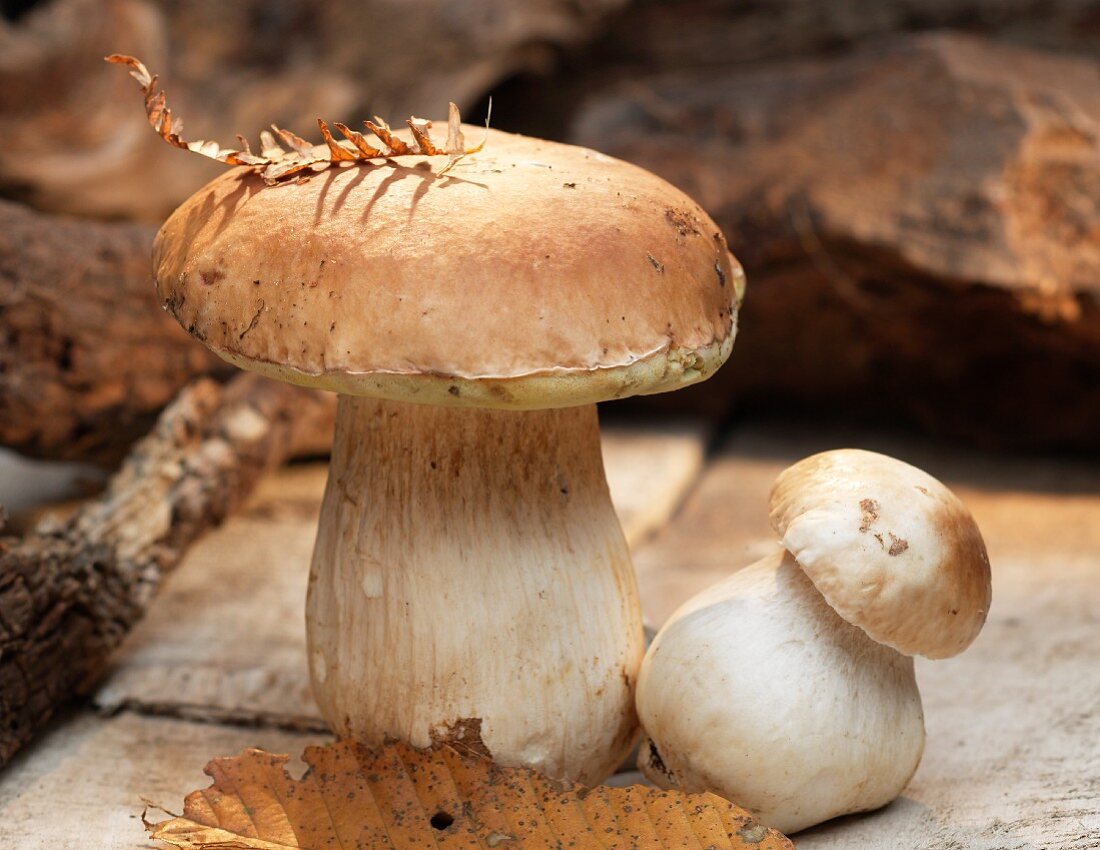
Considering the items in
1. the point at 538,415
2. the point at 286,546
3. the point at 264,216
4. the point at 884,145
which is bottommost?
the point at 286,546

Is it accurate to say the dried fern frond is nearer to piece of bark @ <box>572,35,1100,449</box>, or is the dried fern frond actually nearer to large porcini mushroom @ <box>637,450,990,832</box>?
large porcini mushroom @ <box>637,450,990,832</box>

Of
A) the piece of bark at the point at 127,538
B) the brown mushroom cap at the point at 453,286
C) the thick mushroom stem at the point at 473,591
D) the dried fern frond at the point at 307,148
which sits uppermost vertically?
the dried fern frond at the point at 307,148

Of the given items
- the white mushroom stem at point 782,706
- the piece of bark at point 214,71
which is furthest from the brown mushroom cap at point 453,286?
the piece of bark at point 214,71

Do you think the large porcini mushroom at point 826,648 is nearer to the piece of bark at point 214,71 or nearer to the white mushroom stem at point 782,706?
the white mushroom stem at point 782,706

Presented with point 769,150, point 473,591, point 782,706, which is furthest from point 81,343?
point 769,150

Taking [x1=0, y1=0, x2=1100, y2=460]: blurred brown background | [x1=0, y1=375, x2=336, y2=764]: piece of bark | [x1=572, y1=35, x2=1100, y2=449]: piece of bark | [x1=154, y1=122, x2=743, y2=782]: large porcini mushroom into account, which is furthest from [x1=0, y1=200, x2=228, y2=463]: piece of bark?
[x1=572, y1=35, x2=1100, y2=449]: piece of bark

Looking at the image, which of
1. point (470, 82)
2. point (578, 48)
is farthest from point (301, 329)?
point (578, 48)

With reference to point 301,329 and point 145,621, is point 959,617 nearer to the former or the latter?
point 301,329
